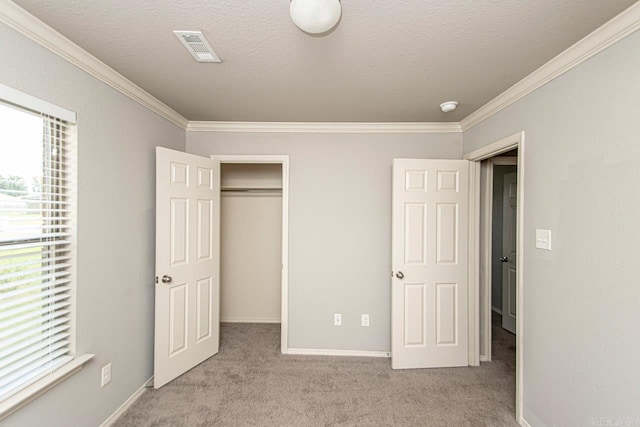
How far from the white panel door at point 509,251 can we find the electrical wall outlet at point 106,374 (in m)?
4.19

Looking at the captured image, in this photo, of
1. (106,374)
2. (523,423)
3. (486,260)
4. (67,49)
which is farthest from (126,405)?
(486,260)

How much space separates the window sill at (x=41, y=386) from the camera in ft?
4.23

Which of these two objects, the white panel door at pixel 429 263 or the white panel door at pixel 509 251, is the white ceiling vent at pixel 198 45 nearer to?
the white panel door at pixel 429 263

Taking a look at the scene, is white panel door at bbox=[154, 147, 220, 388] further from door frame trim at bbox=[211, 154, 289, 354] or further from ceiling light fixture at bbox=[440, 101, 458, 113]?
ceiling light fixture at bbox=[440, 101, 458, 113]

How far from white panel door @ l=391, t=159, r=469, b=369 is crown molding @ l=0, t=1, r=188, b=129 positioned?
7.32 feet

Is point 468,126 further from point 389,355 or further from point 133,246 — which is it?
point 133,246

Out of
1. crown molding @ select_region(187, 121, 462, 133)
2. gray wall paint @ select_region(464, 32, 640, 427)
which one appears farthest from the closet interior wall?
Answer: gray wall paint @ select_region(464, 32, 640, 427)

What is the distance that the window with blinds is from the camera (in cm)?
135

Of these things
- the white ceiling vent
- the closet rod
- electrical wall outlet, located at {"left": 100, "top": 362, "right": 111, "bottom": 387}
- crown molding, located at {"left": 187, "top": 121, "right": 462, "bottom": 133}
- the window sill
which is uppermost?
the white ceiling vent

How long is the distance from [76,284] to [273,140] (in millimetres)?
2001

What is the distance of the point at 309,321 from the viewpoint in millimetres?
2961

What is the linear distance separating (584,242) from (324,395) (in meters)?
2.07

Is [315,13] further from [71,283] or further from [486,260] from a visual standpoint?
[486,260]

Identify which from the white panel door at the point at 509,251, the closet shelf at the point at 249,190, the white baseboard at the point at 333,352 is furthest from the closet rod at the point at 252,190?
the white panel door at the point at 509,251
